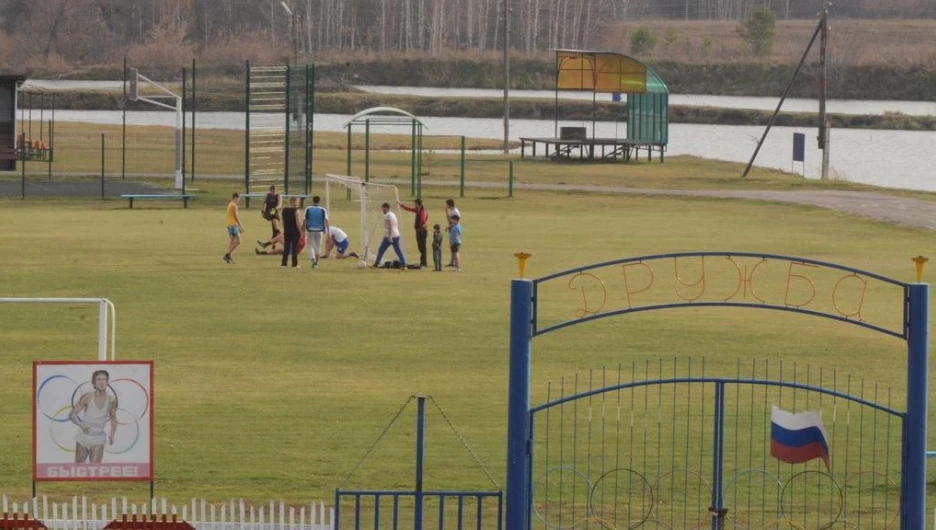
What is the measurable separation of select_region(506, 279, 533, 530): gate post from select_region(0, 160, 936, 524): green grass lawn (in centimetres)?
261

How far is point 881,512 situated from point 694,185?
48163mm

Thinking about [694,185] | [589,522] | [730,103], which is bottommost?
[589,522]

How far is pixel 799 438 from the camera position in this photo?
1316 centimetres

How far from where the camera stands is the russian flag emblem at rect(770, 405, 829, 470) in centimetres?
1307

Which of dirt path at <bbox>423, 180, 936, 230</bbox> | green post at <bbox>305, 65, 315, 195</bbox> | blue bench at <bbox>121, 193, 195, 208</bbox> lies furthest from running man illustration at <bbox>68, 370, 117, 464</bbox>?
green post at <bbox>305, 65, 315, 195</bbox>

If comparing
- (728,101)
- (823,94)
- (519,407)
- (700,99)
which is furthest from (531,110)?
(519,407)

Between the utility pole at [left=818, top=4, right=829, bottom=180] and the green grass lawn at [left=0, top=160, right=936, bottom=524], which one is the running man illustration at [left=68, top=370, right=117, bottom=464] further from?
the utility pole at [left=818, top=4, right=829, bottom=180]

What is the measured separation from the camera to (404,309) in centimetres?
2723

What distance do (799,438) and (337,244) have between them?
22.5 metres

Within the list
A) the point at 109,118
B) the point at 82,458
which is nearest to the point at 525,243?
the point at 82,458

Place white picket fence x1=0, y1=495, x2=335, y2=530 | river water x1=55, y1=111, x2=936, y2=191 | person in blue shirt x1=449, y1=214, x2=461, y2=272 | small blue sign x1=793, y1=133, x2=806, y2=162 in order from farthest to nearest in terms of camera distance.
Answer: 1. river water x1=55, y1=111, x2=936, y2=191
2. small blue sign x1=793, y1=133, x2=806, y2=162
3. person in blue shirt x1=449, y1=214, x2=461, y2=272
4. white picket fence x1=0, y1=495, x2=335, y2=530

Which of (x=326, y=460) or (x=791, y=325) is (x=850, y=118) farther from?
(x=326, y=460)

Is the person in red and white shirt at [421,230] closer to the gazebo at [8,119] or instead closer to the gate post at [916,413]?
the gate post at [916,413]

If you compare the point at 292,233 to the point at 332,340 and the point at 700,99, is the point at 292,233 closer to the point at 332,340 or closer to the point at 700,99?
the point at 332,340
